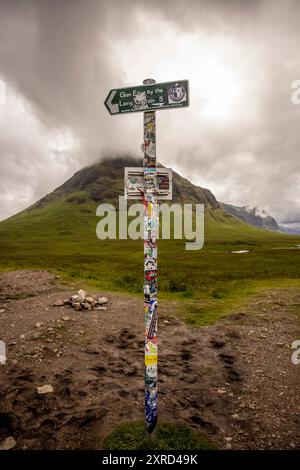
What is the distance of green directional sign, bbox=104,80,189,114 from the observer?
465cm

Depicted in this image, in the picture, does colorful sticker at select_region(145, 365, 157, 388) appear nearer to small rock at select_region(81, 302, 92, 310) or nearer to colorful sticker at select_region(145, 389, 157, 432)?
colorful sticker at select_region(145, 389, 157, 432)

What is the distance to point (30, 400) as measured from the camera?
669 centimetres

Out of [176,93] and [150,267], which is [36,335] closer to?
[150,267]

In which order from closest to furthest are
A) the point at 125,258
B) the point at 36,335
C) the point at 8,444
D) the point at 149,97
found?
the point at 149,97
the point at 8,444
the point at 36,335
the point at 125,258

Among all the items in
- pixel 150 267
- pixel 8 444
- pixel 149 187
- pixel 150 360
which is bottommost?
pixel 8 444

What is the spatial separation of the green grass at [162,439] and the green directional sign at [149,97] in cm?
598

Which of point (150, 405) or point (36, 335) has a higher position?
point (150, 405)

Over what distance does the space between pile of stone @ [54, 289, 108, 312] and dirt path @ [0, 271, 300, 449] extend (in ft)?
1.54

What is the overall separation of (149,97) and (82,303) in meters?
10.7

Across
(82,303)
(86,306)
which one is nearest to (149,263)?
(86,306)

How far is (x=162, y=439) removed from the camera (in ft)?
17.9

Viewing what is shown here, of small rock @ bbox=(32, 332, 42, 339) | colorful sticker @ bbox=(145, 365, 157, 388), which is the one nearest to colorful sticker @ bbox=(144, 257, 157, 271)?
colorful sticker @ bbox=(145, 365, 157, 388)

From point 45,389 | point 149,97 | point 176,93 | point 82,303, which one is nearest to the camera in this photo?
point 176,93
